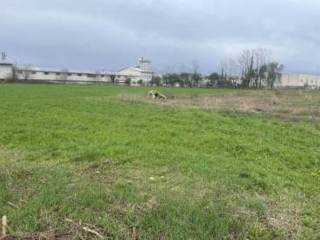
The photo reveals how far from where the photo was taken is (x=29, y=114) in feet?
58.2

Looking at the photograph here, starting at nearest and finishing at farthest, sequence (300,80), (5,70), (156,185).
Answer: (156,185), (5,70), (300,80)

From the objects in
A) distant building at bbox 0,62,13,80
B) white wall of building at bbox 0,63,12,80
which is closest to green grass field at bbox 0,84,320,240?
distant building at bbox 0,62,13,80

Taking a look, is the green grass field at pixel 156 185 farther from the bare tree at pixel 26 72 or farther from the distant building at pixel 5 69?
the bare tree at pixel 26 72

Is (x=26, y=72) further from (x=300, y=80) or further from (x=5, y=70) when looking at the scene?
(x=300, y=80)

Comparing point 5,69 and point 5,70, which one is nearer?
point 5,70

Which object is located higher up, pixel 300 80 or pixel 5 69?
pixel 5 69

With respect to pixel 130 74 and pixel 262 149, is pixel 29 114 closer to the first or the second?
pixel 262 149

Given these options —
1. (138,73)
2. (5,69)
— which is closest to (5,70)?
(5,69)

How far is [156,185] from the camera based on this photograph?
6.61m

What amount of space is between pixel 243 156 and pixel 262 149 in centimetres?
115

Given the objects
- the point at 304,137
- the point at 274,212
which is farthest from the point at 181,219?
the point at 304,137

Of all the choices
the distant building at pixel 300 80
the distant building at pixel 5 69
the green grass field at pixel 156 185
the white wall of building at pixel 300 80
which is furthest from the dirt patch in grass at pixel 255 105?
the white wall of building at pixel 300 80

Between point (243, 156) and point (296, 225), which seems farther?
point (243, 156)

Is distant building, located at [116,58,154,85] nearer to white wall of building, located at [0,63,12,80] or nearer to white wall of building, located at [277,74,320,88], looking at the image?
white wall of building, located at [0,63,12,80]
